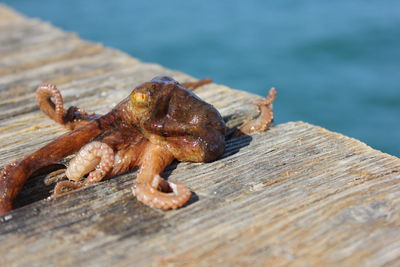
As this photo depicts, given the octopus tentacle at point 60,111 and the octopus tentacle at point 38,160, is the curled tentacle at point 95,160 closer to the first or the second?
the octopus tentacle at point 38,160

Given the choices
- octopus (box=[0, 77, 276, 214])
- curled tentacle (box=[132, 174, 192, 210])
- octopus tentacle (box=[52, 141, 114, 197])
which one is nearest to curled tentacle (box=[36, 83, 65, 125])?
octopus (box=[0, 77, 276, 214])

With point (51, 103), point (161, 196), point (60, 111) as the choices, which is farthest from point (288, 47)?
point (161, 196)

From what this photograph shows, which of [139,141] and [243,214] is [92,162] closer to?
[139,141]

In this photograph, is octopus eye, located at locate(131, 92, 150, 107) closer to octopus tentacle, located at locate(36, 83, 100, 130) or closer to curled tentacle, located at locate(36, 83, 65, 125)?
octopus tentacle, located at locate(36, 83, 100, 130)

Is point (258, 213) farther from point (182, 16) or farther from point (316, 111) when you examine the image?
point (182, 16)

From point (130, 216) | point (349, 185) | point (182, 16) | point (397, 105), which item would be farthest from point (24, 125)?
point (182, 16)
